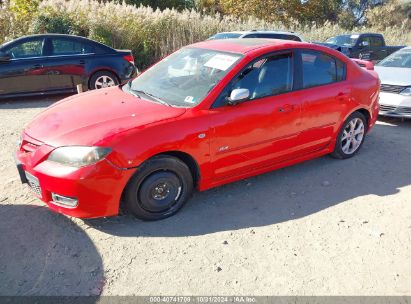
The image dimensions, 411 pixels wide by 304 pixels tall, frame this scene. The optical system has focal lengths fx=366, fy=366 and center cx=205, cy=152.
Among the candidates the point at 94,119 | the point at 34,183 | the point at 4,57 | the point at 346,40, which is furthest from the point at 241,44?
the point at 346,40

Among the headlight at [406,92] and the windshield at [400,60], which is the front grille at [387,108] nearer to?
the headlight at [406,92]

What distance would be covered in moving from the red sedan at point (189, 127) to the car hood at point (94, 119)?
0.01 m

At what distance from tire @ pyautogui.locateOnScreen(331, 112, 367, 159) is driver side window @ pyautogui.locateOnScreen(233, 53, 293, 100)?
1.29 meters

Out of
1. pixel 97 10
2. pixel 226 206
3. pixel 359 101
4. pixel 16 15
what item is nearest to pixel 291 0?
pixel 97 10

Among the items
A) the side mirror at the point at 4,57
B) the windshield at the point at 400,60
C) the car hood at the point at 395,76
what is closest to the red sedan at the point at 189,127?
the car hood at the point at 395,76

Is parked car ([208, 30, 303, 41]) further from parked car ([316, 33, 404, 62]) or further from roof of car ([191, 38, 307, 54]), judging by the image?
roof of car ([191, 38, 307, 54])

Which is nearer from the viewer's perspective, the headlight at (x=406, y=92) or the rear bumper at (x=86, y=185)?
the rear bumper at (x=86, y=185)

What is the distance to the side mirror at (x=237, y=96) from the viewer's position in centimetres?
371

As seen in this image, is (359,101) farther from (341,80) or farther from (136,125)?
(136,125)

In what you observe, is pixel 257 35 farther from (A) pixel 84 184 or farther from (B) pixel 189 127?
(A) pixel 84 184

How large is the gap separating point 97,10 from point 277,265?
41.8 feet

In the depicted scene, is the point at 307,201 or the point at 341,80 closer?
the point at 307,201

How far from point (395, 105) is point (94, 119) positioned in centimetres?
584

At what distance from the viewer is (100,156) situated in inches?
125
